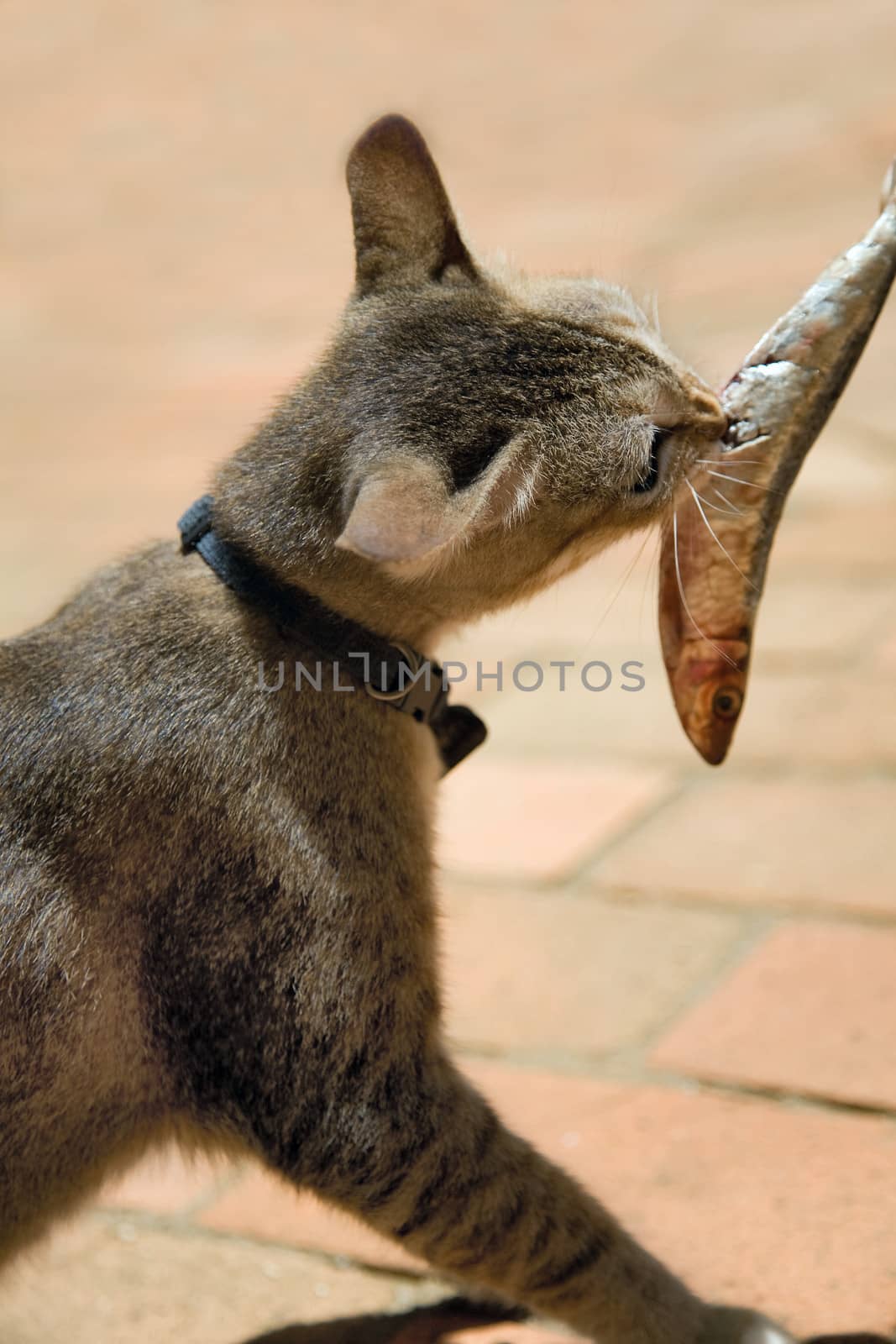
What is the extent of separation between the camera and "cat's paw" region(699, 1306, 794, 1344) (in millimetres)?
1708

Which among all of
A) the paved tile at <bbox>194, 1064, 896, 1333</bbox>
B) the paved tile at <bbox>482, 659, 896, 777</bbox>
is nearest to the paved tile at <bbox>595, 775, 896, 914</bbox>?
Answer: the paved tile at <bbox>482, 659, 896, 777</bbox>

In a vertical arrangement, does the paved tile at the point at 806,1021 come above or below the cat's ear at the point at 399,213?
below

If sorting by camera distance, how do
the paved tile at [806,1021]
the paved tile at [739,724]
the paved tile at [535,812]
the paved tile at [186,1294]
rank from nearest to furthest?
the paved tile at [186,1294] < the paved tile at [806,1021] < the paved tile at [535,812] < the paved tile at [739,724]

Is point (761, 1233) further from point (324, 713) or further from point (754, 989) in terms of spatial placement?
point (324, 713)

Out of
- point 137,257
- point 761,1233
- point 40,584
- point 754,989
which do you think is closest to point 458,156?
point 137,257

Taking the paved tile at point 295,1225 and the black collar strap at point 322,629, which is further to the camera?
the paved tile at point 295,1225

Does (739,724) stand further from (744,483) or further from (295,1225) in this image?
(295,1225)

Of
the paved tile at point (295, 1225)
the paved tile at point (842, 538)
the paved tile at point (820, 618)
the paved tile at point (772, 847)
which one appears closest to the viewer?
the paved tile at point (295, 1225)

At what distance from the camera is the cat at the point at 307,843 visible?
5.48ft

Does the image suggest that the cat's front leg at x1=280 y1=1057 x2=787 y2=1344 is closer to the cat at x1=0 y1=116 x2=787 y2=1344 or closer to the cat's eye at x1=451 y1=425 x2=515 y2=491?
the cat at x1=0 y1=116 x2=787 y2=1344

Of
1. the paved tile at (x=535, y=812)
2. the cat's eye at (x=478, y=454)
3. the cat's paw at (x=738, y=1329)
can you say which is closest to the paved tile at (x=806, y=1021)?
the cat's paw at (x=738, y=1329)

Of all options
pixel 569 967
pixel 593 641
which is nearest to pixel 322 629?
pixel 569 967

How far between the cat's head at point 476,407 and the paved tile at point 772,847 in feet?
3.12

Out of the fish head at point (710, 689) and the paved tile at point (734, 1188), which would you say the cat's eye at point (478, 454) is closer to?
the fish head at point (710, 689)
